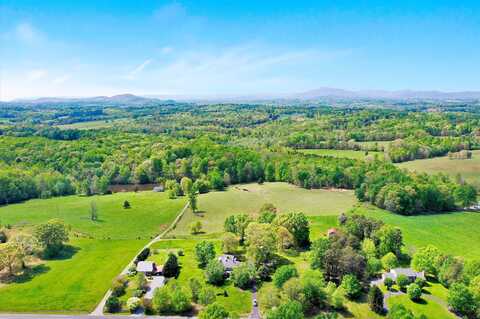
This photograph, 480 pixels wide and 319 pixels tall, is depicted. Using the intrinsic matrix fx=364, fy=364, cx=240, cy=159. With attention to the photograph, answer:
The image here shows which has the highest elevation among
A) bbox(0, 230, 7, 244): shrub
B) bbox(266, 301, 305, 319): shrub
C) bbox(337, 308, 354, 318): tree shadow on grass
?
bbox(266, 301, 305, 319): shrub

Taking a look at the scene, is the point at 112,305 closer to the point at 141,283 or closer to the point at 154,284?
the point at 141,283

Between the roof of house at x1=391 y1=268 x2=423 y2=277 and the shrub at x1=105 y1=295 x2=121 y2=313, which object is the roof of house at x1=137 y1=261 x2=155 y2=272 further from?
the roof of house at x1=391 y1=268 x2=423 y2=277

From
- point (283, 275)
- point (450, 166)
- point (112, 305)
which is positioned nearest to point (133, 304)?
point (112, 305)

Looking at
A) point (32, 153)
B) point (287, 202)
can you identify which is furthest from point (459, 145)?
point (32, 153)

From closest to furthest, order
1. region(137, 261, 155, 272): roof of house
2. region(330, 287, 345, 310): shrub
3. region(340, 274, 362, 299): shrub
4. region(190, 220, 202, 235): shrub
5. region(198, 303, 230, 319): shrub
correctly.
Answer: region(198, 303, 230, 319): shrub < region(330, 287, 345, 310): shrub < region(340, 274, 362, 299): shrub < region(137, 261, 155, 272): roof of house < region(190, 220, 202, 235): shrub

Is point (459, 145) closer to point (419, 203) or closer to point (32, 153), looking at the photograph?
point (419, 203)

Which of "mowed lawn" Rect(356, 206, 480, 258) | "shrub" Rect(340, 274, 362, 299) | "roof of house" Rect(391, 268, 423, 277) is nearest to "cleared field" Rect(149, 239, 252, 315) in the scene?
"shrub" Rect(340, 274, 362, 299)
